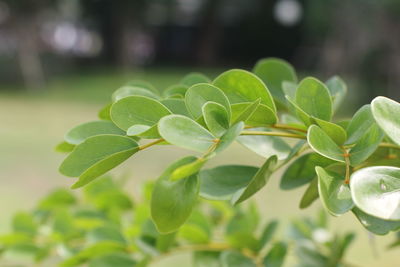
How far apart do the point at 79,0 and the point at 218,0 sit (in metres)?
3.16

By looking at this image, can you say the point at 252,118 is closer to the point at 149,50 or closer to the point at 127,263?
the point at 127,263

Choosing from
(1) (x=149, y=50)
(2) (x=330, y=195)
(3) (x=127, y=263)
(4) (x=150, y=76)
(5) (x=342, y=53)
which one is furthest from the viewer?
(1) (x=149, y=50)

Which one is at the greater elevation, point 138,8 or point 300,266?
point 300,266

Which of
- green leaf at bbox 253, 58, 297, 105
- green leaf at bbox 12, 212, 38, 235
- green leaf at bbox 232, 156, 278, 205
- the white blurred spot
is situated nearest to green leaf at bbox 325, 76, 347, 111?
green leaf at bbox 253, 58, 297, 105

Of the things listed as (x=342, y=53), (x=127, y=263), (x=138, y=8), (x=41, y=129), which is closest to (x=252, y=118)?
(x=127, y=263)

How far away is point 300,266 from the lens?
54 centimetres

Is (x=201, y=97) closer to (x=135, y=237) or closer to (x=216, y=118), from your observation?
(x=216, y=118)

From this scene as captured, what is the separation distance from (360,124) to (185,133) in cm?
11

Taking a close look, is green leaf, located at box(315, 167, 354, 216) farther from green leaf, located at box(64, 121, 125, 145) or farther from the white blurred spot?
the white blurred spot

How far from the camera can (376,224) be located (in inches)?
11.5

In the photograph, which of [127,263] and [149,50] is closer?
[127,263]

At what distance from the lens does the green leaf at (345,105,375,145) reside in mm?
337

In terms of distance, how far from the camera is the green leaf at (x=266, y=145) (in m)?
0.36

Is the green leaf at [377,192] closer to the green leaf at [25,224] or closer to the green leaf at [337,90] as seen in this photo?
the green leaf at [337,90]
